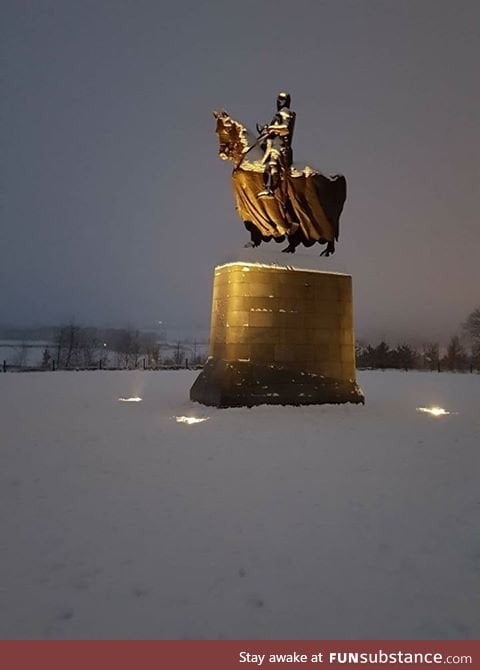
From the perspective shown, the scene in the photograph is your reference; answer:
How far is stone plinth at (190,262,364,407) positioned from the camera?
37.5 ft

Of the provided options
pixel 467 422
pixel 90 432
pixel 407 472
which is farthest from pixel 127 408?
pixel 467 422

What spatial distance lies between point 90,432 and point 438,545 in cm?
658

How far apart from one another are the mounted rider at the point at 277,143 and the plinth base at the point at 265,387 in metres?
5.12

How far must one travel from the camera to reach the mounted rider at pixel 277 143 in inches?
476

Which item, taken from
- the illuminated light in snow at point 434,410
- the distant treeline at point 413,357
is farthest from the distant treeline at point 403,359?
the illuminated light in snow at point 434,410

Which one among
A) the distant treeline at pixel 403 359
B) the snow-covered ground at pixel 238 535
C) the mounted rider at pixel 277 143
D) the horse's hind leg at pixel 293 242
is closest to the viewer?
the snow-covered ground at pixel 238 535

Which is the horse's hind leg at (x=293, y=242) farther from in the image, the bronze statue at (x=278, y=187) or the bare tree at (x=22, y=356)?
A: the bare tree at (x=22, y=356)

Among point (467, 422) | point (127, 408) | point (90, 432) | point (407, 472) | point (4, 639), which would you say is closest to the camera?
point (4, 639)

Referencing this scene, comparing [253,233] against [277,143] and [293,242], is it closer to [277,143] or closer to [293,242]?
[293,242]

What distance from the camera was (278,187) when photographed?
1247cm

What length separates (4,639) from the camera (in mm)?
2672

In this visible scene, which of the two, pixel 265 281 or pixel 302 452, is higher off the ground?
pixel 265 281

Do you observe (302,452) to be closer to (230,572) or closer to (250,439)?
(250,439)

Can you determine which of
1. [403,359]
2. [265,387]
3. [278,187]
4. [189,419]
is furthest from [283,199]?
[403,359]
